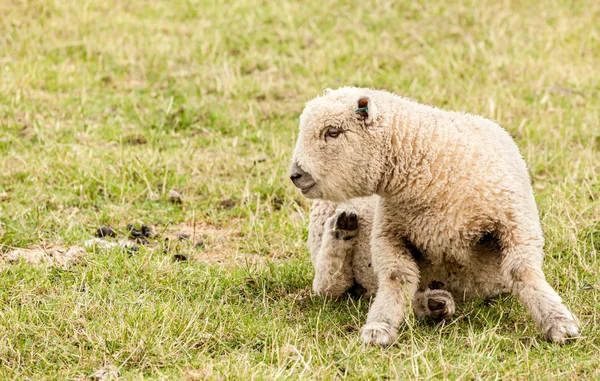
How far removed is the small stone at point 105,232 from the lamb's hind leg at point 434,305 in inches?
115

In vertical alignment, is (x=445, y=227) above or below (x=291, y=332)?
above

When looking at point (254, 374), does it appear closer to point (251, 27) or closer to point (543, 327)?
point (543, 327)

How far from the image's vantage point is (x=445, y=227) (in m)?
5.69

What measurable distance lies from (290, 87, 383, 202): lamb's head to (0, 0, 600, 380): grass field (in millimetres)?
921

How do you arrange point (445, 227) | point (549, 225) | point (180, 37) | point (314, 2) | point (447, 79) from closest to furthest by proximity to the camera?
point (445, 227), point (549, 225), point (447, 79), point (180, 37), point (314, 2)

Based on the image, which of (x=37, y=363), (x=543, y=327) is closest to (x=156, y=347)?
(x=37, y=363)

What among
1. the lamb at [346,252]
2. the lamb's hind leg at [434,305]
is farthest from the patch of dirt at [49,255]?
the lamb's hind leg at [434,305]

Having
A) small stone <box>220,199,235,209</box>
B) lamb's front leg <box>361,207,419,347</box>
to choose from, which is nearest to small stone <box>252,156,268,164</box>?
small stone <box>220,199,235,209</box>

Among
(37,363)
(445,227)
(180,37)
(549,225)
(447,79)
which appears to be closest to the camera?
(37,363)

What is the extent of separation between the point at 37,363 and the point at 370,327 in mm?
1962

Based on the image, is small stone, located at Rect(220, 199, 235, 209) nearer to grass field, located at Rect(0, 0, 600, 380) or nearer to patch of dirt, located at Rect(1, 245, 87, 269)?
grass field, located at Rect(0, 0, 600, 380)

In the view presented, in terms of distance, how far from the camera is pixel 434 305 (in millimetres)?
5809

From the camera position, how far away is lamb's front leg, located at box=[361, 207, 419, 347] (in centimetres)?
557

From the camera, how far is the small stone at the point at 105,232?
7667 millimetres
